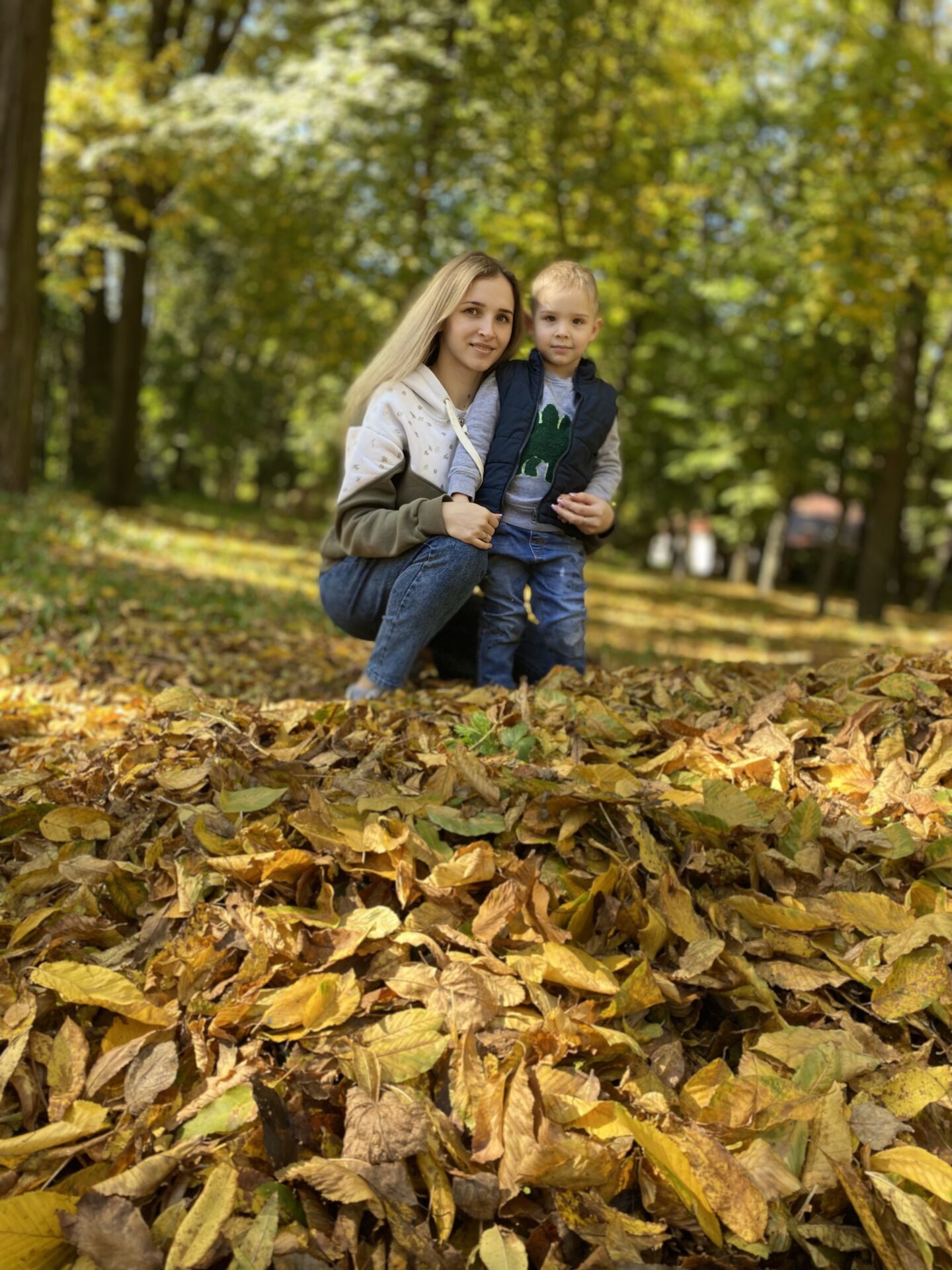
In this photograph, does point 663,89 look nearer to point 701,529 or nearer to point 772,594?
point 772,594

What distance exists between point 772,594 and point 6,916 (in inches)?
738

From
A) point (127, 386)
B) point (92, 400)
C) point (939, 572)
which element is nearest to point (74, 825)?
point (127, 386)

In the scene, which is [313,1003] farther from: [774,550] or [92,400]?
[774,550]

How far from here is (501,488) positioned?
311cm

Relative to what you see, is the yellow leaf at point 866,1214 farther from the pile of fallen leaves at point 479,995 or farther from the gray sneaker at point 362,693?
the gray sneaker at point 362,693

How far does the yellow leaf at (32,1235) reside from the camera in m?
1.33

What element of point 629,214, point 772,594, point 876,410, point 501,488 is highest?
point 629,214

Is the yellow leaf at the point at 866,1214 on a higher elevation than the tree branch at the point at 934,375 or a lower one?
lower

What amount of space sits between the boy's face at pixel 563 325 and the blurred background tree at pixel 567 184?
7.96 m

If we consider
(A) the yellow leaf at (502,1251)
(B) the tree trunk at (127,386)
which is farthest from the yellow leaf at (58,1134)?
(B) the tree trunk at (127,386)

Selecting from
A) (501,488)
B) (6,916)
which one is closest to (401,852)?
(6,916)

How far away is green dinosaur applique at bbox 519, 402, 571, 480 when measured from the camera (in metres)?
3.11

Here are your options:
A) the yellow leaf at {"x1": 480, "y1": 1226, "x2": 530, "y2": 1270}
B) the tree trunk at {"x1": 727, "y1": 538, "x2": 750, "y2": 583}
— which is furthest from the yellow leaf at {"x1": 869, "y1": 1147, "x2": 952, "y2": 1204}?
the tree trunk at {"x1": 727, "y1": 538, "x2": 750, "y2": 583}

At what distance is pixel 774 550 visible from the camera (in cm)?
1930
